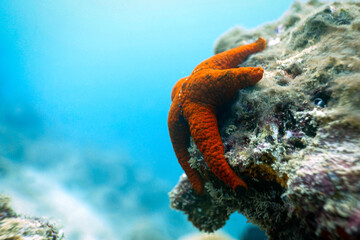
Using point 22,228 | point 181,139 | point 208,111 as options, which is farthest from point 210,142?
point 22,228

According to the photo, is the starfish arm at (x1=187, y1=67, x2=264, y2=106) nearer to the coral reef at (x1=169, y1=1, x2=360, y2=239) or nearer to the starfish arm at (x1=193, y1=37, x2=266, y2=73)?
the coral reef at (x1=169, y1=1, x2=360, y2=239)

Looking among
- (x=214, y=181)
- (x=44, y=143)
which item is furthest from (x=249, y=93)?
(x=44, y=143)

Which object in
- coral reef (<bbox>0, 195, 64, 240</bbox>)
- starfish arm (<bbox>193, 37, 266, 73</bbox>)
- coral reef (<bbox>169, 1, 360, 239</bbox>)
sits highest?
starfish arm (<bbox>193, 37, 266, 73</bbox>)

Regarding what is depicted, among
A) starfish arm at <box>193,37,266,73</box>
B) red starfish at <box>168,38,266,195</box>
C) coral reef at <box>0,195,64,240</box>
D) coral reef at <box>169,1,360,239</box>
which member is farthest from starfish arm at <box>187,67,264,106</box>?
coral reef at <box>0,195,64,240</box>

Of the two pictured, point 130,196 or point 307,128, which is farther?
point 130,196

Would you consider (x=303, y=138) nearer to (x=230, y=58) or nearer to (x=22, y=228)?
(x=230, y=58)

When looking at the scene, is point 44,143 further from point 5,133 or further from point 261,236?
point 261,236

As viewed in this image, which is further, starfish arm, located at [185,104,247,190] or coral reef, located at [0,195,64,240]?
coral reef, located at [0,195,64,240]
